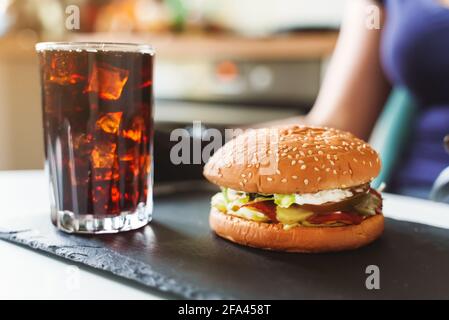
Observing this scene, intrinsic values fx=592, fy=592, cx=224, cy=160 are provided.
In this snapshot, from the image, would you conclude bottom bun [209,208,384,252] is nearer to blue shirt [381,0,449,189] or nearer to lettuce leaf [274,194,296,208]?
lettuce leaf [274,194,296,208]

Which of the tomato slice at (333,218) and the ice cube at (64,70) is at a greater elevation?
the ice cube at (64,70)

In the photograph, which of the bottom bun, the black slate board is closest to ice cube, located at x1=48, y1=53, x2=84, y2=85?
A: the black slate board

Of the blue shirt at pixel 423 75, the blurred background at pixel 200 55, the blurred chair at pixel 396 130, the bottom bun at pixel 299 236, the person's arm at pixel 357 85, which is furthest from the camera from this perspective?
the blurred background at pixel 200 55

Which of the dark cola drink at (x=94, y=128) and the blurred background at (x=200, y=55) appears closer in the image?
the dark cola drink at (x=94, y=128)

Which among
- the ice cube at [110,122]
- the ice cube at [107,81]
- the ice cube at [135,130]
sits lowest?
the ice cube at [135,130]

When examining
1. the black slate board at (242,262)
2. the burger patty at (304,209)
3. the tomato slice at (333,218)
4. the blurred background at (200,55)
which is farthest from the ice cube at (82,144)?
the blurred background at (200,55)

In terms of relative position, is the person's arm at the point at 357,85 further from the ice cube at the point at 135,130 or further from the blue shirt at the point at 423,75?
the ice cube at the point at 135,130
